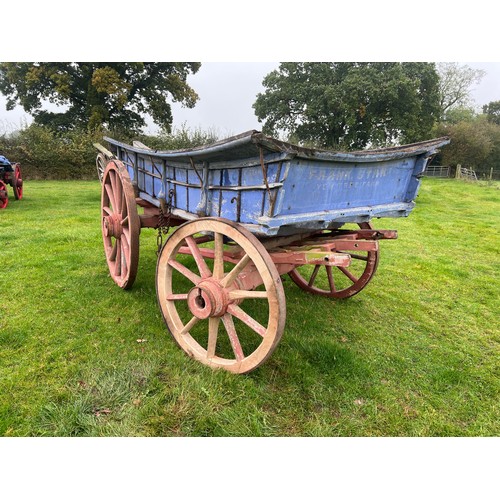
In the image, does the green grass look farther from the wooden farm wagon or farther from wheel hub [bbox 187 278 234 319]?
wheel hub [bbox 187 278 234 319]

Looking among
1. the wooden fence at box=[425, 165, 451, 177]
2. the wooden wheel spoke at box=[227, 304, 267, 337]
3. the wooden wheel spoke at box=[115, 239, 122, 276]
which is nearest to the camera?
the wooden wheel spoke at box=[227, 304, 267, 337]

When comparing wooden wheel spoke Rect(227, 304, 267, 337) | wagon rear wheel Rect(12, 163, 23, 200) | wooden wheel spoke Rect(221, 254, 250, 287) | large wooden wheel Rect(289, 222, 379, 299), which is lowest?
wagon rear wheel Rect(12, 163, 23, 200)

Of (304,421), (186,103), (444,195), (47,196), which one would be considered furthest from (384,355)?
(186,103)

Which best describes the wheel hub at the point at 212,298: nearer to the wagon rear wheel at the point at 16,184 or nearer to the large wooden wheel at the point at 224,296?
the large wooden wheel at the point at 224,296

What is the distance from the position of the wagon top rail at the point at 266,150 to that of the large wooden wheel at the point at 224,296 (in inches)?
18.0

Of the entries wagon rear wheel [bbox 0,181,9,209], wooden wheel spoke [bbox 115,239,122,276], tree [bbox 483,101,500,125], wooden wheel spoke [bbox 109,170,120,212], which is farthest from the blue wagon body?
tree [bbox 483,101,500,125]

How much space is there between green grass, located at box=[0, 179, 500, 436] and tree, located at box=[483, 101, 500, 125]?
151 feet

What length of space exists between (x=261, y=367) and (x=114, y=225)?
218cm

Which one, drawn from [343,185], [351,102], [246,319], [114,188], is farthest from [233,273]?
[351,102]

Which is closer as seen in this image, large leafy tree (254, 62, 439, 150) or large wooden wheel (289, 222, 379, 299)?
large wooden wheel (289, 222, 379, 299)

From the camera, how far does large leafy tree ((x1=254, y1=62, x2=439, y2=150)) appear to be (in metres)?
23.1

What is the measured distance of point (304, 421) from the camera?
2.10 m

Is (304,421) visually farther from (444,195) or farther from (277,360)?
(444,195)

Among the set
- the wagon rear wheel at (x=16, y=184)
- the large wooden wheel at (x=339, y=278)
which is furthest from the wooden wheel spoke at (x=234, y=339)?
the wagon rear wheel at (x=16, y=184)
